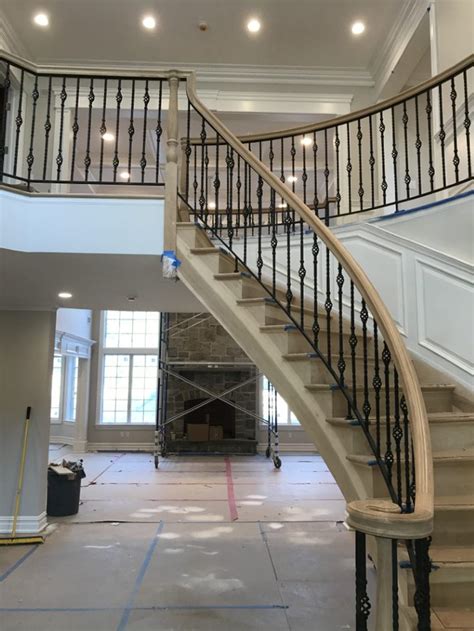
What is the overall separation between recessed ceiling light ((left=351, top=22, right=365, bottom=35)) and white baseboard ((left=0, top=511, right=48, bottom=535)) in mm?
6550

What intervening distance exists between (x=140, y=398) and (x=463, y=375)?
8812mm

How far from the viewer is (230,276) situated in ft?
9.70

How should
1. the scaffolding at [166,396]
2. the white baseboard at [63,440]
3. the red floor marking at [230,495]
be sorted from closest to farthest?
the red floor marking at [230,495], the scaffolding at [166,396], the white baseboard at [63,440]

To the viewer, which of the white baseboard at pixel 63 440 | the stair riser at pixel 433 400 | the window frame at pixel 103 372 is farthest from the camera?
the white baseboard at pixel 63 440

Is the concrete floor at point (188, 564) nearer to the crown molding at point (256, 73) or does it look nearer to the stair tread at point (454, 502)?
the stair tread at point (454, 502)

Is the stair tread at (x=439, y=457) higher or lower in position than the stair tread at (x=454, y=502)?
higher

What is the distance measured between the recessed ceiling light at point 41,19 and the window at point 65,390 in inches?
298

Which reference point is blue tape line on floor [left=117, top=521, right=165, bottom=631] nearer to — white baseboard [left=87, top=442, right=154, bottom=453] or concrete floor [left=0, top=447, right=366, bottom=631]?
concrete floor [left=0, top=447, right=366, bottom=631]

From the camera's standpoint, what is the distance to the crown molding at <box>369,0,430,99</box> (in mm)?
4881

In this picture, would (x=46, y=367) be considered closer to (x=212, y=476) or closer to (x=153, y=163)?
(x=212, y=476)

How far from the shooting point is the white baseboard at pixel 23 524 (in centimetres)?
485

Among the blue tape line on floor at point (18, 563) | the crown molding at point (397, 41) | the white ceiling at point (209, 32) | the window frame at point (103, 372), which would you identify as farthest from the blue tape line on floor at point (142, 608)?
the window frame at point (103, 372)

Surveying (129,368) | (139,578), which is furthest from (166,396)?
(139,578)

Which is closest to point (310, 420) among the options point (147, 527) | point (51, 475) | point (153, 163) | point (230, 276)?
point (230, 276)
